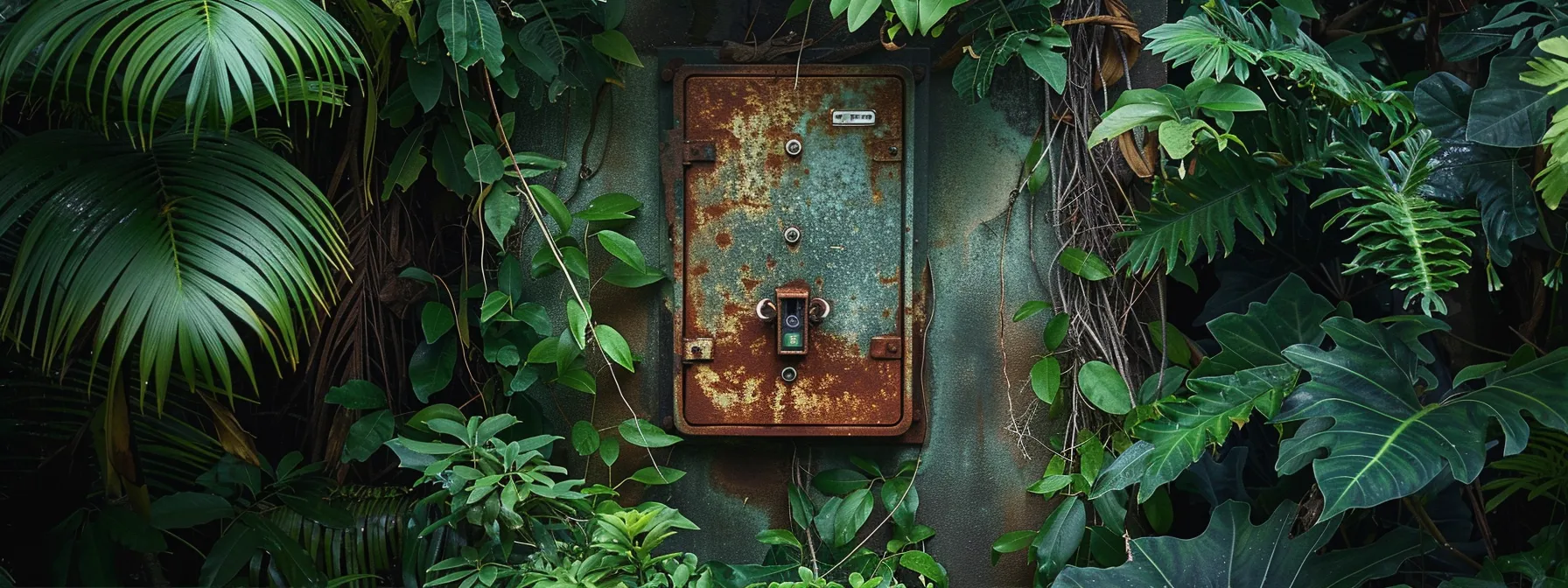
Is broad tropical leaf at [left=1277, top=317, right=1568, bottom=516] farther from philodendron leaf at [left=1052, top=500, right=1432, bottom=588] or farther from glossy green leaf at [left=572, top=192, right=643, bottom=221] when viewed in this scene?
glossy green leaf at [left=572, top=192, right=643, bottom=221]

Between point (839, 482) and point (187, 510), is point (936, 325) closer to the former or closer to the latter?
point (839, 482)

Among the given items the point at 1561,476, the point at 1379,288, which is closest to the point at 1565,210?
the point at 1561,476

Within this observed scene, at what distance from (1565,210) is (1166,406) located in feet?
2.84

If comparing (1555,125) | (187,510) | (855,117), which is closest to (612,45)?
(855,117)

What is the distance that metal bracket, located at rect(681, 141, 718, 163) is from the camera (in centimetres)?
234

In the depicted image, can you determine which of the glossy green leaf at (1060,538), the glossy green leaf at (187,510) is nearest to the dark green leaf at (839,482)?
the glossy green leaf at (1060,538)

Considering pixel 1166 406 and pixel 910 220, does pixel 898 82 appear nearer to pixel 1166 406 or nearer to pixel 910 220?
pixel 910 220

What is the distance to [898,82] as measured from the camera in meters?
2.34

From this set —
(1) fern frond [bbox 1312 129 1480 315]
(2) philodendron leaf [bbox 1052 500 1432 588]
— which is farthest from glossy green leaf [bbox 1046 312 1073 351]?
(1) fern frond [bbox 1312 129 1480 315]

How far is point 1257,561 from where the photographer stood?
211 centimetres

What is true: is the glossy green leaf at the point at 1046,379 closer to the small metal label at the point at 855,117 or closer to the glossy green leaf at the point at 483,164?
the small metal label at the point at 855,117

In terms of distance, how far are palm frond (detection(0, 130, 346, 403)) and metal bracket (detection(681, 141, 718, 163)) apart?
0.69 metres

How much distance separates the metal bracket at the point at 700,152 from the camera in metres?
2.34

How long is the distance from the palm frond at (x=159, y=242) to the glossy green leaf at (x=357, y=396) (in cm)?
35
